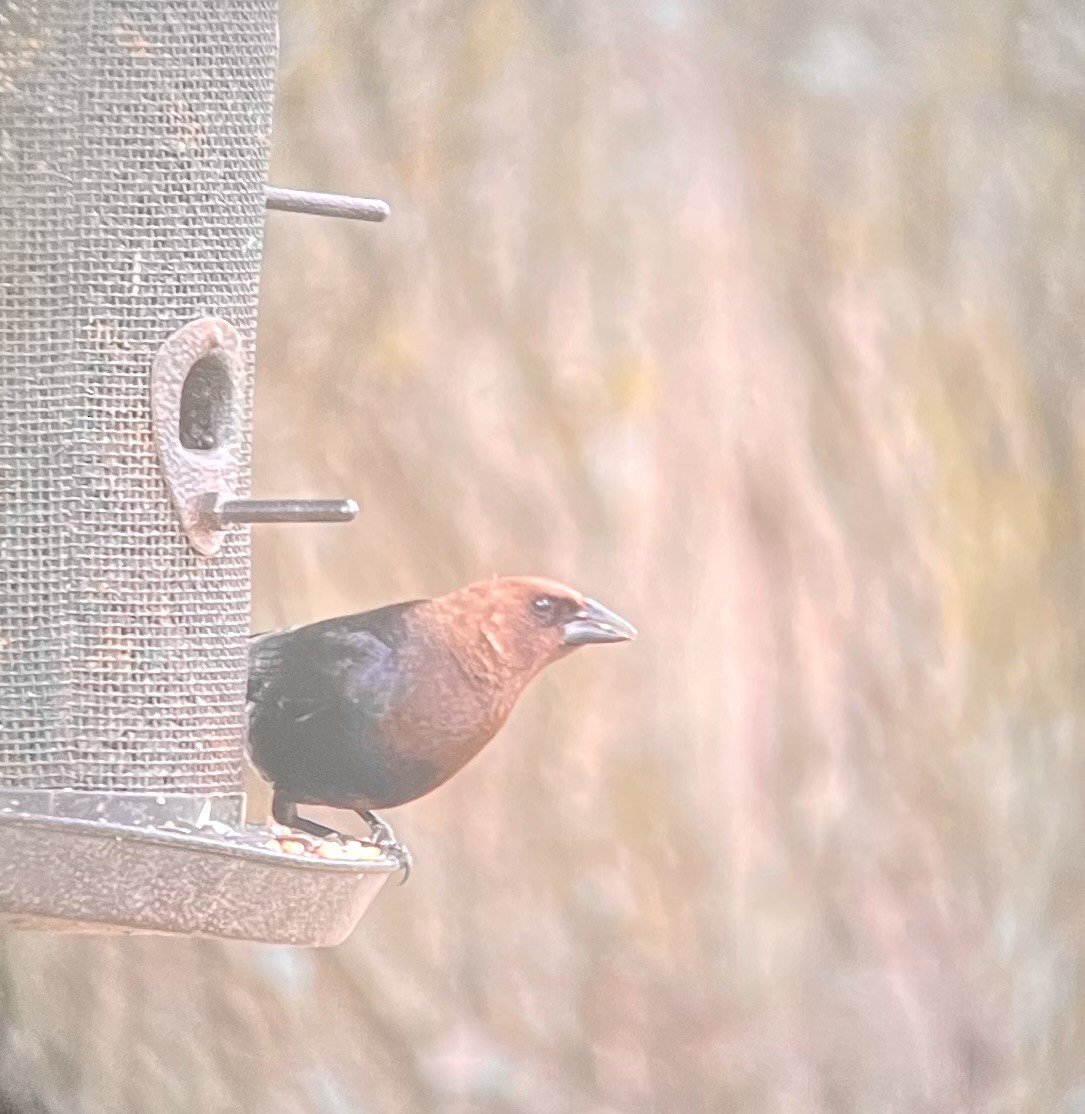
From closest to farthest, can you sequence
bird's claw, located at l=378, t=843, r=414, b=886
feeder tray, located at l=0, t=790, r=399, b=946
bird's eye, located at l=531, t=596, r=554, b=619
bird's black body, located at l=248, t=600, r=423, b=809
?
Result: feeder tray, located at l=0, t=790, r=399, b=946
bird's claw, located at l=378, t=843, r=414, b=886
bird's black body, located at l=248, t=600, r=423, b=809
bird's eye, located at l=531, t=596, r=554, b=619

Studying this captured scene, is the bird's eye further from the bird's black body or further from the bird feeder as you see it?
the bird feeder

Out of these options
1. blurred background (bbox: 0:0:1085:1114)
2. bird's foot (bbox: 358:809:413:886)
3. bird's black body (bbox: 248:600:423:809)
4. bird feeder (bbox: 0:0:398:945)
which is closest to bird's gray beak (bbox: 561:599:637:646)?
bird's black body (bbox: 248:600:423:809)

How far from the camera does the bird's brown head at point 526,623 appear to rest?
3.34m

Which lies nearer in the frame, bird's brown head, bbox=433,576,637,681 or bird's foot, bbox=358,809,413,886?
bird's foot, bbox=358,809,413,886

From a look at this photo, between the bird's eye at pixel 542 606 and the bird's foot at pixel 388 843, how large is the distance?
44 centimetres

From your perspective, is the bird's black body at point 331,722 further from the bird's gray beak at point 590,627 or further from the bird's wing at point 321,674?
the bird's gray beak at point 590,627

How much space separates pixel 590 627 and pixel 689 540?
218cm

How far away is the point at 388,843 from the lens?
3.33 metres

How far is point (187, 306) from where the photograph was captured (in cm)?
296

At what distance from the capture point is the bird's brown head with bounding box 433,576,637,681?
11.0ft

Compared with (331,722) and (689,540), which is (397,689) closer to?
(331,722)

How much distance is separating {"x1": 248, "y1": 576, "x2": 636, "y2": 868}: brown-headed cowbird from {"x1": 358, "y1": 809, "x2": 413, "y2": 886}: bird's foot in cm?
3

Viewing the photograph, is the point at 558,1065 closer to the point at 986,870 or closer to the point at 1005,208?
the point at 986,870

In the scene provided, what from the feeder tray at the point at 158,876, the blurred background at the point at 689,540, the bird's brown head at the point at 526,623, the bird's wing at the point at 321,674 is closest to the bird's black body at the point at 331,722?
the bird's wing at the point at 321,674
